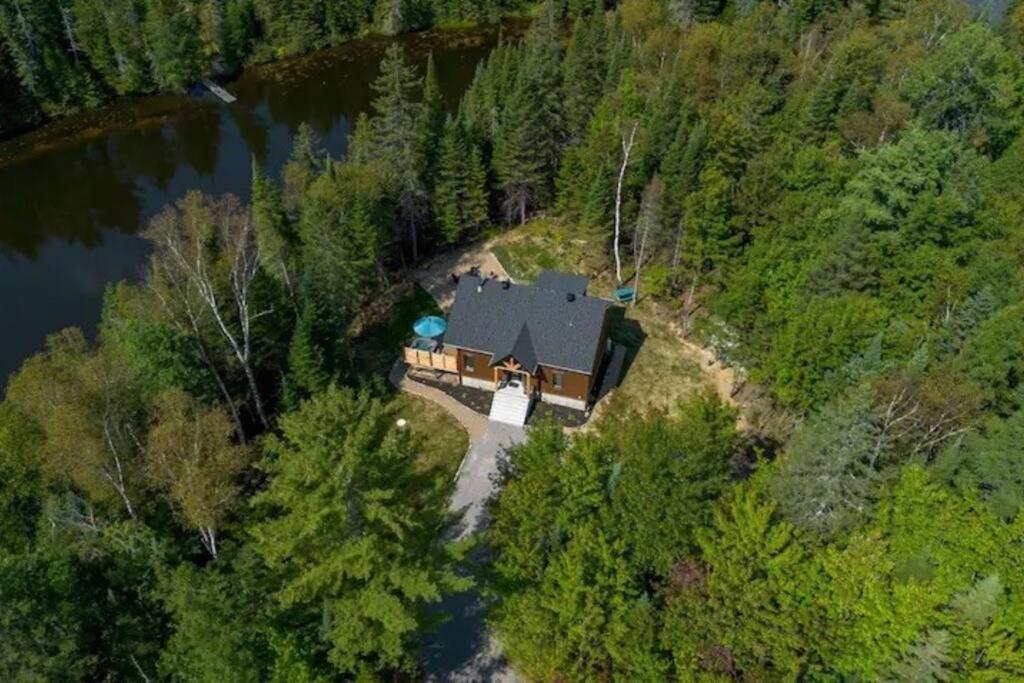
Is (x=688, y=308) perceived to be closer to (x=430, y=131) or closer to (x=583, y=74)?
(x=430, y=131)

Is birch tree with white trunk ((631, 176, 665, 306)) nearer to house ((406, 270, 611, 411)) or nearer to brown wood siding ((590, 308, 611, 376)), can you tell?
brown wood siding ((590, 308, 611, 376))

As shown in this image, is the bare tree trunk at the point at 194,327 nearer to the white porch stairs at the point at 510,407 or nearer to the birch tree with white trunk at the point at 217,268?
the birch tree with white trunk at the point at 217,268

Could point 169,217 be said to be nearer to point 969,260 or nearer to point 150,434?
point 150,434

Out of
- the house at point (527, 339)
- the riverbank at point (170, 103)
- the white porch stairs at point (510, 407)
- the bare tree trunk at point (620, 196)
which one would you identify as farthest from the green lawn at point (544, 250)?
the riverbank at point (170, 103)

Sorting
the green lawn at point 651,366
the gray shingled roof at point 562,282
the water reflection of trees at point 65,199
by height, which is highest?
the gray shingled roof at point 562,282

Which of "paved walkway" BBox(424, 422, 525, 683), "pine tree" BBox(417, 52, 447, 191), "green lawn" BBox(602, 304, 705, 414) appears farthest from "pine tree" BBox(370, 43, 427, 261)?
"paved walkway" BBox(424, 422, 525, 683)

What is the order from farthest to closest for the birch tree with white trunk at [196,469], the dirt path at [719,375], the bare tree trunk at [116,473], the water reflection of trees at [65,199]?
the water reflection of trees at [65,199] < the dirt path at [719,375] < the bare tree trunk at [116,473] < the birch tree with white trunk at [196,469]
